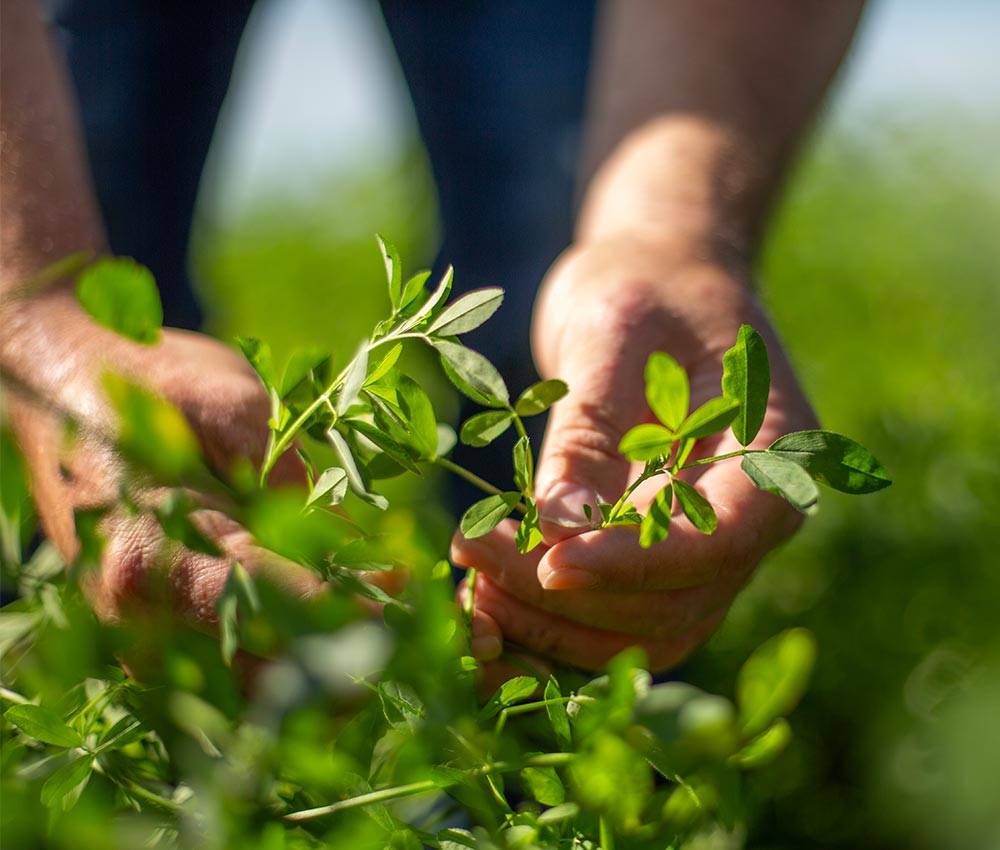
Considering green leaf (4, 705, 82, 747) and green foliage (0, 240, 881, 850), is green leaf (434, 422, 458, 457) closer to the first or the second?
green foliage (0, 240, 881, 850)

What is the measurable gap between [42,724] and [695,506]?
39cm

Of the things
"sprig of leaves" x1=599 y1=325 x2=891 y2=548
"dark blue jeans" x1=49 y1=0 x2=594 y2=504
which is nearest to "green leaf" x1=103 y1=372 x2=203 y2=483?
"sprig of leaves" x1=599 y1=325 x2=891 y2=548

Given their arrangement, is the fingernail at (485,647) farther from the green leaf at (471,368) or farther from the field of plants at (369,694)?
the green leaf at (471,368)

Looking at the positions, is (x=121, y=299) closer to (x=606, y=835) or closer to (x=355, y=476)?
(x=355, y=476)

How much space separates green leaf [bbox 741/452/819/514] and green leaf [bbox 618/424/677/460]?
57 millimetres

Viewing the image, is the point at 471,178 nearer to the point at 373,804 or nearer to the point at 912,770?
the point at 912,770

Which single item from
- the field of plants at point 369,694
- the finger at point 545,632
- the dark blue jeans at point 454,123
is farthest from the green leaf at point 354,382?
the dark blue jeans at point 454,123

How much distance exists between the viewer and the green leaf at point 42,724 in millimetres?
553

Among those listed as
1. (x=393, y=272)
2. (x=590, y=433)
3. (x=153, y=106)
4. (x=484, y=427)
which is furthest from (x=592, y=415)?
(x=153, y=106)

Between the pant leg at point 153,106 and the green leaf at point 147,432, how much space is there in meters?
1.67

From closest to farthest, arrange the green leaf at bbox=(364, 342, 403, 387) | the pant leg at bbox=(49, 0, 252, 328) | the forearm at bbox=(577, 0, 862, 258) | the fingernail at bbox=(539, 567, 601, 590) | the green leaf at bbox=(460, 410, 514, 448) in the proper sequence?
the green leaf at bbox=(364, 342, 403, 387) → the green leaf at bbox=(460, 410, 514, 448) → the fingernail at bbox=(539, 567, 601, 590) → the forearm at bbox=(577, 0, 862, 258) → the pant leg at bbox=(49, 0, 252, 328)

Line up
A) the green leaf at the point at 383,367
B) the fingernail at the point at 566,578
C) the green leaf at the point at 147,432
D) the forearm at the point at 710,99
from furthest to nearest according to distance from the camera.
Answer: the forearm at the point at 710,99, the fingernail at the point at 566,578, the green leaf at the point at 383,367, the green leaf at the point at 147,432

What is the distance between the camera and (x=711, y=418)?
60 centimetres

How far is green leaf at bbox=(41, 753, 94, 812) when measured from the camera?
1.83 feet
